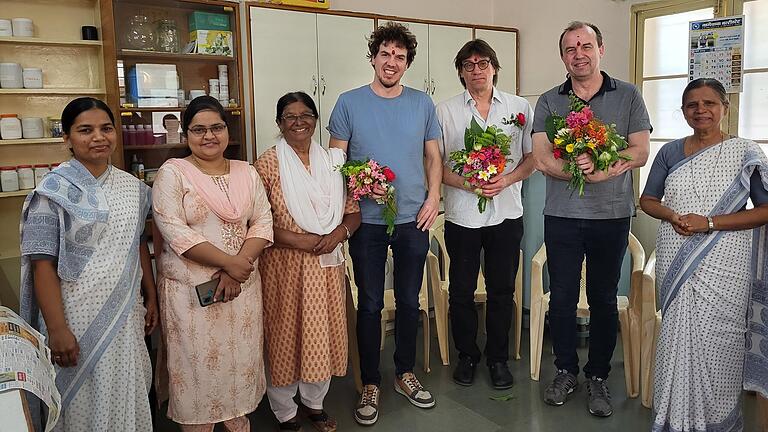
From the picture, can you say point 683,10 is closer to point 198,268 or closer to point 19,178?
point 198,268

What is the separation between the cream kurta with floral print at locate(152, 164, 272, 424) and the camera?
2.20 metres

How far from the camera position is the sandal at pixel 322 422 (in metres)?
2.68

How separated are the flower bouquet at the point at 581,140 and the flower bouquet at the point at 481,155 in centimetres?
24

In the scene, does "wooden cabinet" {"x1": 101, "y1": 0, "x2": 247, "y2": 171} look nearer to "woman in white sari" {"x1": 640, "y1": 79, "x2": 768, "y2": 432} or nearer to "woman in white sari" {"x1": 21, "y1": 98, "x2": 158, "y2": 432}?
"woman in white sari" {"x1": 21, "y1": 98, "x2": 158, "y2": 432}

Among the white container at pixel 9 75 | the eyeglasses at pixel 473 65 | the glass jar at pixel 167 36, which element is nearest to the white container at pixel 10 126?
the white container at pixel 9 75

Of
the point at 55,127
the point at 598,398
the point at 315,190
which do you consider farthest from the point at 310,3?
the point at 598,398

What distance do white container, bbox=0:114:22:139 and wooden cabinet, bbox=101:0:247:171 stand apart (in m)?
0.48

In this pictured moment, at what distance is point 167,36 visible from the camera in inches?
141

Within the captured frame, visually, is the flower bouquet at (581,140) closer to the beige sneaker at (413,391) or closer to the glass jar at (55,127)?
the beige sneaker at (413,391)

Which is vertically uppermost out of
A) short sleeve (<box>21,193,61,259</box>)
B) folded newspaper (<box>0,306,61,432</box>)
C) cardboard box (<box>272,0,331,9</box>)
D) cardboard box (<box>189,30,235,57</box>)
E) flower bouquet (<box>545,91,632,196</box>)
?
cardboard box (<box>272,0,331,9</box>)

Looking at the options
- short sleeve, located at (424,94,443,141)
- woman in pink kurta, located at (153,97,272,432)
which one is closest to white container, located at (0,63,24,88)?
woman in pink kurta, located at (153,97,272,432)

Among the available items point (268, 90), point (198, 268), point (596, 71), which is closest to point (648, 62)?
point (596, 71)

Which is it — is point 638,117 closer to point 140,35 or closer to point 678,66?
point 678,66

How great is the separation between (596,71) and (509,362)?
168cm
